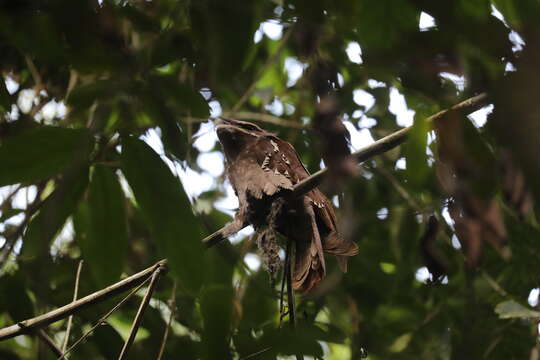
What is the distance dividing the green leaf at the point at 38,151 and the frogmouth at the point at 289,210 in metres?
0.72

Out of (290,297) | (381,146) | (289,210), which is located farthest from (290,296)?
(381,146)

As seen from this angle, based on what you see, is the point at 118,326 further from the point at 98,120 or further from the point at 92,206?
the point at 98,120

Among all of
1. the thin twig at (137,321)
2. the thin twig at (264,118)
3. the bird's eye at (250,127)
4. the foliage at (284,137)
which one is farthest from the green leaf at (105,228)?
the thin twig at (264,118)

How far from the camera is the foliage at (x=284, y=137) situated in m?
1.00

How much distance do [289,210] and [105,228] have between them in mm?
916

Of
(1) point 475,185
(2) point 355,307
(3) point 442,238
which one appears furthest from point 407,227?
(1) point 475,185

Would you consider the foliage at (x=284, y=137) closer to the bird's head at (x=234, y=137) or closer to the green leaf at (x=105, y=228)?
the green leaf at (x=105, y=228)

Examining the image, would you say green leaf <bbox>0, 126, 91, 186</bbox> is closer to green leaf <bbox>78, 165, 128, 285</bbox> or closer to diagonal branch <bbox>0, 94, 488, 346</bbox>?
green leaf <bbox>78, 165, 128, 285</bbox>

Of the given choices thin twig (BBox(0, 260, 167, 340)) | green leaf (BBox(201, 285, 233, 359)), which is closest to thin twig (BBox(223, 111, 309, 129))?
thin twig (BBox(0, 260, 167, 340))

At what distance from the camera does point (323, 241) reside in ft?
8.29

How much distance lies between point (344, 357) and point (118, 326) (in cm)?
158

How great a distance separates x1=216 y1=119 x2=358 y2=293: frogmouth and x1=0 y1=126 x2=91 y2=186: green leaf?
2.36ft

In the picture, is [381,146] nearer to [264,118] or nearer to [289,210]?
[289,210]

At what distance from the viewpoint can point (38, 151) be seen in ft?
5.44
